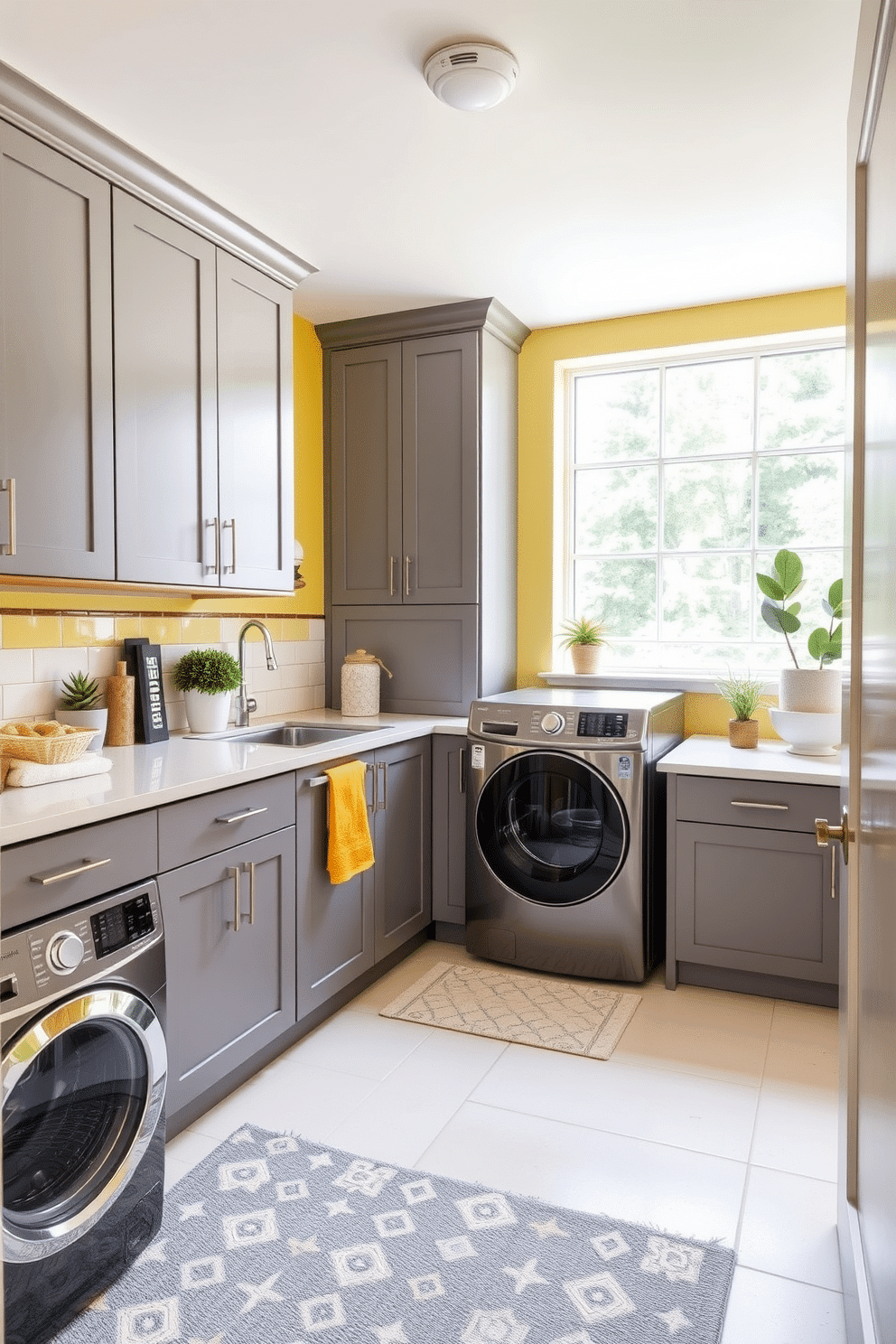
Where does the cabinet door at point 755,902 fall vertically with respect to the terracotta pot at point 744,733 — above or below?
below

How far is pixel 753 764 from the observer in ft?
9.53

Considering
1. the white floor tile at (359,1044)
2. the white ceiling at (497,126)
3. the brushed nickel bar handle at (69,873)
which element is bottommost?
the white floor tile at (359,1044)

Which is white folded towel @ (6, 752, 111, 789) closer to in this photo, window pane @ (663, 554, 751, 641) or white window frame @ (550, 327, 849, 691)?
white window frame @ (550, 327, 849, 691)

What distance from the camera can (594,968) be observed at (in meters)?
3.04

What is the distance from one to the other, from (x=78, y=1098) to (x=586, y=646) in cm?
263

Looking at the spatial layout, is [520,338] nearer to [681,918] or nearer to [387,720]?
[387,720]

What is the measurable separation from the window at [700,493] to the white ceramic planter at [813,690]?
50 centimetres

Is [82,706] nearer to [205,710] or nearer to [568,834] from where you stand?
[205,710]

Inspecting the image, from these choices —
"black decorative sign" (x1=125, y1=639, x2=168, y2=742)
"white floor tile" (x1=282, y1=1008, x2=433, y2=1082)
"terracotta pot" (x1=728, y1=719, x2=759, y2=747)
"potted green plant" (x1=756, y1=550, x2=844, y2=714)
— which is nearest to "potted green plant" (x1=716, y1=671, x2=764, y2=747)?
"terracotta pot" (x1=728, y1=719, x2=759, y2=747)

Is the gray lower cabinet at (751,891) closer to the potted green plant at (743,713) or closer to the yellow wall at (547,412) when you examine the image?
the potted green plant at (743,713)

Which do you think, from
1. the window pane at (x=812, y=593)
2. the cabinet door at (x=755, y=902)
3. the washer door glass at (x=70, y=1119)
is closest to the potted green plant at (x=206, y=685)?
the washer door glass at (x=70, y=1119)

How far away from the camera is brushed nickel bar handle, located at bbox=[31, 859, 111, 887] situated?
5.35 feet

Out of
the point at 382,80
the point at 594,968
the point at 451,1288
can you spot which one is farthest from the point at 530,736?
the point at 382,80

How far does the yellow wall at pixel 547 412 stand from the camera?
3545mm
